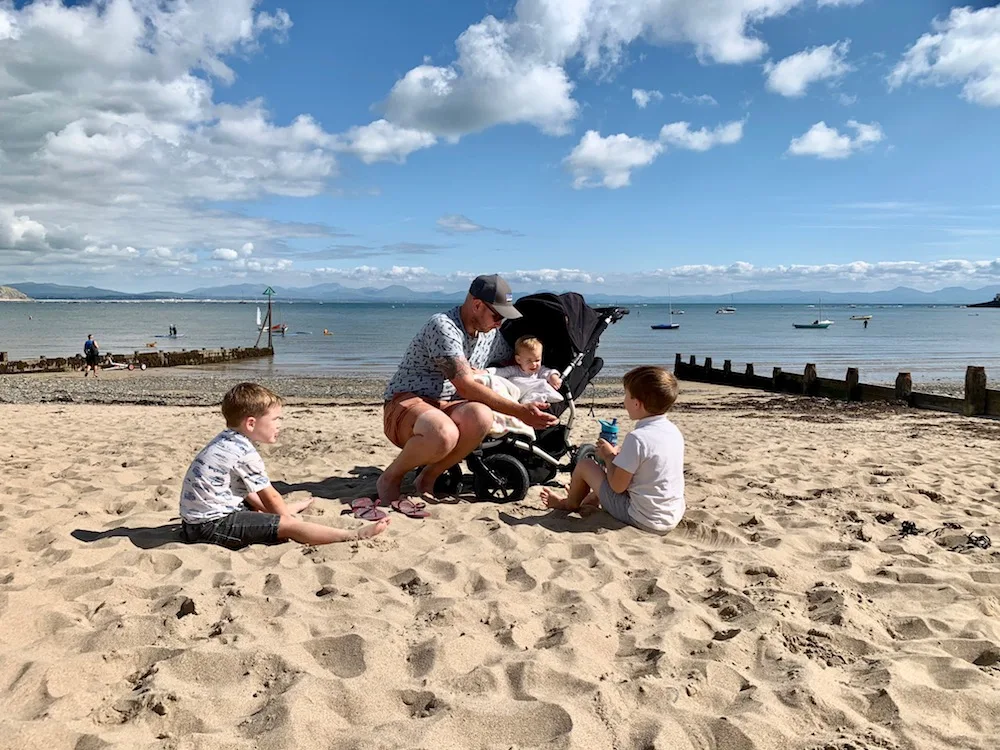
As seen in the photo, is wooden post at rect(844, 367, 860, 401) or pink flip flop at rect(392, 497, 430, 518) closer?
pink flip flop at rect(392, 497, 430, 518)

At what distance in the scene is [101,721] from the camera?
2439 millimetres

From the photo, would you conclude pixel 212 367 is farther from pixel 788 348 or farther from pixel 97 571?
pixel 788 348

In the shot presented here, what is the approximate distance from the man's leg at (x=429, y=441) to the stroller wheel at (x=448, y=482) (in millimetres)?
401

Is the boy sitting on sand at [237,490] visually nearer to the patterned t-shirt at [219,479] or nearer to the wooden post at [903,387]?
the patterned t-shirt at [219,479]

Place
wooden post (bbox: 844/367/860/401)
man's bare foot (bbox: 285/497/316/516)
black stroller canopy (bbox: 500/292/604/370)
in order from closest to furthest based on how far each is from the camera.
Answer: man's bare foot (bbox: 285/497/316/516) → black stroller canopy (bbox: 500/292/604/370) → wooden post (bbox: 844/367/860/401)

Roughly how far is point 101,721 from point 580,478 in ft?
9.94

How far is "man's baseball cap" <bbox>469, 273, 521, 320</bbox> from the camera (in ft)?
15.9

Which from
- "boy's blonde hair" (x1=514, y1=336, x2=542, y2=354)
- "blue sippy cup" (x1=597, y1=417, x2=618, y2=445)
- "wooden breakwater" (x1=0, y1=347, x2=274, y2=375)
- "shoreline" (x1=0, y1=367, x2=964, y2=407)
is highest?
"boy's blonde hair" (x1=514, y1=336, x2=542, y2=354)

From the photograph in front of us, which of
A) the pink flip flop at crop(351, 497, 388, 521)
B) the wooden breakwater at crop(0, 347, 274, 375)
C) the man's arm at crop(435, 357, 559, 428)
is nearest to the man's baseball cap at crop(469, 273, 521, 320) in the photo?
the man's arm at crop(435, 357, 559, 428)

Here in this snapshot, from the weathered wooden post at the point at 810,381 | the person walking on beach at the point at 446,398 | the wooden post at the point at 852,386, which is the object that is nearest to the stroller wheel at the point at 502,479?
the person walking on beach at the point at 446,398

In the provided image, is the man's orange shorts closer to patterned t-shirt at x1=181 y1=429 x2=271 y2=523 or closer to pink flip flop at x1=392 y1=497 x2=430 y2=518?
pink flip flop at x1=392 y1=497 x2=430 y2=518

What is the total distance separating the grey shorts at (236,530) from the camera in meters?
4.20

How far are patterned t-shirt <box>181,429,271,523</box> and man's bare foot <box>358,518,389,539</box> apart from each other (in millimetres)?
667

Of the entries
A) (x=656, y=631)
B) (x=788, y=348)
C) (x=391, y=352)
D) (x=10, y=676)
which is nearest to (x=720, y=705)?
(x=656, y=631)
